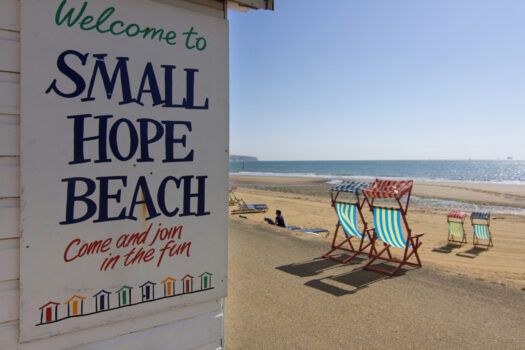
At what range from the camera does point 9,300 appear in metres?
1.49

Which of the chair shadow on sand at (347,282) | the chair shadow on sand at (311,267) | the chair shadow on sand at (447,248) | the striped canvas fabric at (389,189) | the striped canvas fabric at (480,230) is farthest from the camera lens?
the striped canvas fabric at (480,230)

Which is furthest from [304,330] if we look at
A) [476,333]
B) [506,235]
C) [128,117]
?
[506,235]

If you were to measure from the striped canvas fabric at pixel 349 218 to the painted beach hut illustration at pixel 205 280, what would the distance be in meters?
4.43

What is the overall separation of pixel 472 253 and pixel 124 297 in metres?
9.09

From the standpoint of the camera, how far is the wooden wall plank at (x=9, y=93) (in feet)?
4.78

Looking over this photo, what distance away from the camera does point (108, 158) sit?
1657 millimetres

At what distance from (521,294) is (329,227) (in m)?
7.42

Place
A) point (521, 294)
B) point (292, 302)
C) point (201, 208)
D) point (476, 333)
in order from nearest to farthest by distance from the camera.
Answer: point (201, 208) < point (476, 333) < point (292, 302) < point (521, 294)

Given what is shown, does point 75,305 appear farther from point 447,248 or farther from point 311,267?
point 447,248

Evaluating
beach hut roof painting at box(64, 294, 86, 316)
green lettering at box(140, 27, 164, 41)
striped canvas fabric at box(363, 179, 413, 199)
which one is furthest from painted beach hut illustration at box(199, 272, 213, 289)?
striped canvas fabric at box(363, 179, 413, 199)

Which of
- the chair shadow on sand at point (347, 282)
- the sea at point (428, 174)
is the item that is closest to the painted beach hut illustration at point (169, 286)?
the chair shadow on sand at point (347, 282)

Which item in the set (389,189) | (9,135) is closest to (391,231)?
(389,189)

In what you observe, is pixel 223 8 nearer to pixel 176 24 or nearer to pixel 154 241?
pixel 176 24

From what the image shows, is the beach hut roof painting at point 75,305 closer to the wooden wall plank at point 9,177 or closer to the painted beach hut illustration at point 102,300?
the painted beach hut illustration at point 102,300
